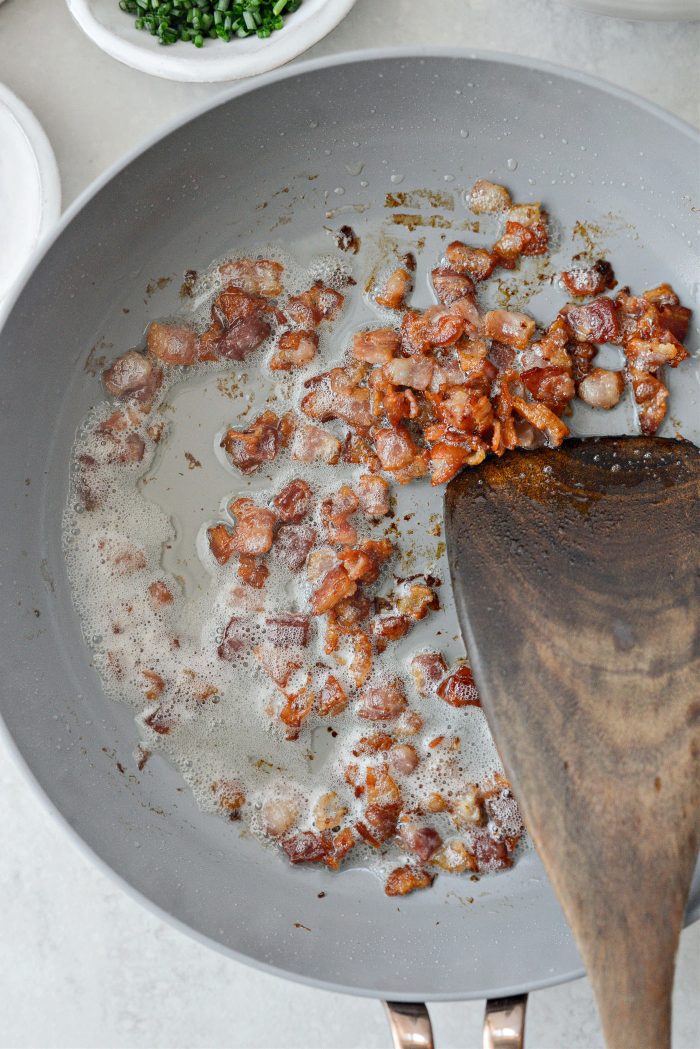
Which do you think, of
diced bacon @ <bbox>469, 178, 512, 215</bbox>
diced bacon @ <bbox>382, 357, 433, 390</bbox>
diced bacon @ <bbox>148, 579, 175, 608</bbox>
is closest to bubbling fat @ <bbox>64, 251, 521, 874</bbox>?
diced bacon @ <bbox>148, 579, 175, 608</bbox>

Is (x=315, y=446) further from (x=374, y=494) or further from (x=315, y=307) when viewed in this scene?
(x=315, y=307)

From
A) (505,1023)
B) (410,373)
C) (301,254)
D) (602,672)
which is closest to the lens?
(602,672)

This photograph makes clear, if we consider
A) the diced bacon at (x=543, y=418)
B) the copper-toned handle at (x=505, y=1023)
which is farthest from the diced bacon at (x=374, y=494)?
the copper-toned handle at (x=505, y=1023)

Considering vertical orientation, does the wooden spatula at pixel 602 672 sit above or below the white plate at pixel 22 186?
below

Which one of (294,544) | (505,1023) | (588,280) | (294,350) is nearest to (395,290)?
(294,350)

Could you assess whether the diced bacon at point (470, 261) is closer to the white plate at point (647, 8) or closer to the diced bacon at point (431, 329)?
the diced bacon at point (431, 329)

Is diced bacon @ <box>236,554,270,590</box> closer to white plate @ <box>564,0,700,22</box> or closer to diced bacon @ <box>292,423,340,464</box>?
diced bacon @ <box>292,423,340,464</box>
